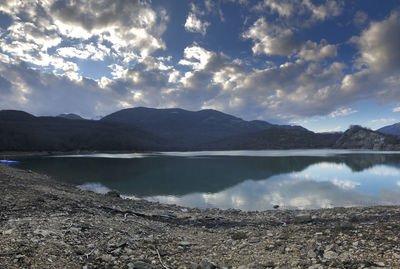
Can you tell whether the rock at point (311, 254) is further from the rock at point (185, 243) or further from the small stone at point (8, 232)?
the small stone at point (8, 232)

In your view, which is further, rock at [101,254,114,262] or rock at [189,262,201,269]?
rock at [101,254,114,262]

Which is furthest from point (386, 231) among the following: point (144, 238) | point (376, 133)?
point (376, 133)

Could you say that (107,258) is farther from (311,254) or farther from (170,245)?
(311,254)

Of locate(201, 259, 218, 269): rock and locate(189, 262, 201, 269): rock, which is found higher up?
Answer: locate(201, 259, 218, 269): rock

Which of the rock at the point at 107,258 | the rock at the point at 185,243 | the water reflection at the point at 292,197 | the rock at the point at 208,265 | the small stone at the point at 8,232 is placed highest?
the small stone at the point at 8,232

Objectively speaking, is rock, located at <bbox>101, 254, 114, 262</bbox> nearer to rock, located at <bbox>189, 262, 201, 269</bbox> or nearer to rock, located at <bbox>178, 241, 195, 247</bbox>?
rock, located at <bbox>189, 262, 201, 269</bbox>

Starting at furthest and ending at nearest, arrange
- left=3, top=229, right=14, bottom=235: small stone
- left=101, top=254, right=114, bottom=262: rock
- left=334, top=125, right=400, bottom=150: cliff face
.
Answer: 1. left=334, top=125, right=400, bottom=150: cliff face
2. left=3, top=229, right=14, bottom=235: small stone
3. left=101, top=254, right=114, bottom=262: rock

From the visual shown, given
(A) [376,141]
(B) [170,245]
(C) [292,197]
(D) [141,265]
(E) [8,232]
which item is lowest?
(C) [292,197]

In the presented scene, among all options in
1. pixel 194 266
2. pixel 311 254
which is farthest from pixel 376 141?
pixel 194 266

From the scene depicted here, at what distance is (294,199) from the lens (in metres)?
31.0

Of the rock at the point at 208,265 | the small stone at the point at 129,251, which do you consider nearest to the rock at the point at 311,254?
the rock at the point at 208,265

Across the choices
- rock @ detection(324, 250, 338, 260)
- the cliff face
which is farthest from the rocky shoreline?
the cliff face

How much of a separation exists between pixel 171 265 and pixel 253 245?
13.3 feet

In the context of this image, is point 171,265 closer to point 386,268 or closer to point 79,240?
point 79,240
